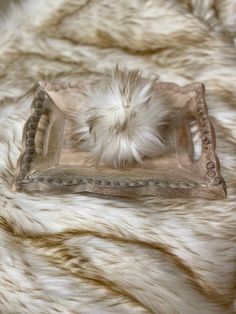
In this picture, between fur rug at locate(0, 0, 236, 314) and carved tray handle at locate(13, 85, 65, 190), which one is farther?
carved tray handle at locate(13, 85, 65, 190)

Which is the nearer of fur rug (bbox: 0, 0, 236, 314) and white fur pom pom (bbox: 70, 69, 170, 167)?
fur rug (bbox: 0, 0, 236, 314)

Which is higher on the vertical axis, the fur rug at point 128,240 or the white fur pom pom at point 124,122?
the white fur pom pom at point 124,122

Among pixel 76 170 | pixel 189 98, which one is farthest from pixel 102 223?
pixel 189 98

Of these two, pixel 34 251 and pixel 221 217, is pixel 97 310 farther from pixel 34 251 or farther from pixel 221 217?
pixel 221 217

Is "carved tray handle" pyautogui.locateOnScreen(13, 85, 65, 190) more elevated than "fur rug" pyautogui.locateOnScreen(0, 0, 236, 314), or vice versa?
"carved tray handle" pyautogui.locateOnScreen(13, 85, 65, 190)
